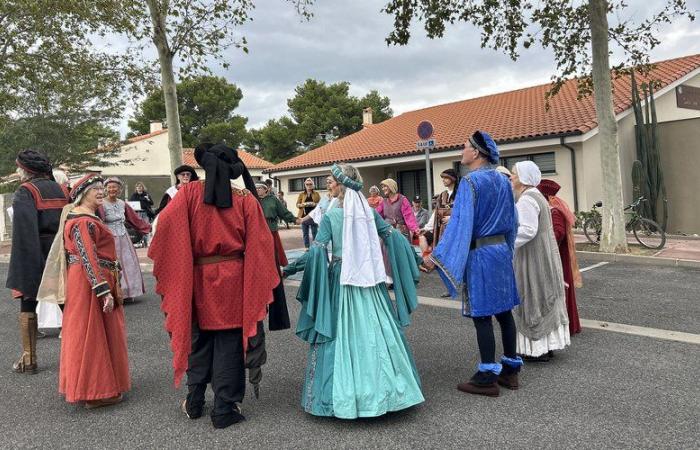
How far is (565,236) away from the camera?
4.84 m

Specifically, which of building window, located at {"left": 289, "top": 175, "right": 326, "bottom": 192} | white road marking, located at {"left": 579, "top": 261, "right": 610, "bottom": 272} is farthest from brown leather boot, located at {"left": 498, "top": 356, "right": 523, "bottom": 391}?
building window, located at {"left": 289, "top": 175, "right": 326, "bottom": 192}

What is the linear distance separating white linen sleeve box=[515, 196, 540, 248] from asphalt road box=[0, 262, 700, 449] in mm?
1072

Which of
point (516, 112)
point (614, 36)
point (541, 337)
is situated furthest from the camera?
point (516, 112)

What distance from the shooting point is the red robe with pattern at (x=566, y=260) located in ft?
15.7

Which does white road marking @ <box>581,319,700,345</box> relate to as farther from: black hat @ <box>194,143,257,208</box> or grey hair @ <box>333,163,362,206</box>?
black hat @ <box>194,143,257,208</box>

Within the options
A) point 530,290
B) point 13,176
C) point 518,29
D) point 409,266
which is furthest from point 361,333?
point 13,176

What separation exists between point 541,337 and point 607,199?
7296mm

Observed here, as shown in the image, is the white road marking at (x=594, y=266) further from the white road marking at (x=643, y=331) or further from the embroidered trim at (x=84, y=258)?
the embroidered trim at (x=84, y=258)

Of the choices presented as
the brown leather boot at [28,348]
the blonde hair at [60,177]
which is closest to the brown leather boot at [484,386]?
the brown leather boot at [28,348]

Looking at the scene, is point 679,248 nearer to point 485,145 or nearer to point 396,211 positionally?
point 396,211

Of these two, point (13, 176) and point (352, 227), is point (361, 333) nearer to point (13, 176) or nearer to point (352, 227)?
point (352, 227)

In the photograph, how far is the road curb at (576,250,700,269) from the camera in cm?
910

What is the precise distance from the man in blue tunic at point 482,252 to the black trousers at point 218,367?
145cm

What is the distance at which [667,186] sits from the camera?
51.0 ft
